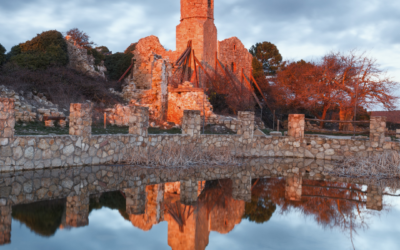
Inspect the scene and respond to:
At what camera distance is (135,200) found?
700cm

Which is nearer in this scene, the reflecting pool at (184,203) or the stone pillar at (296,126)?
the reflecting pool at (184,203)

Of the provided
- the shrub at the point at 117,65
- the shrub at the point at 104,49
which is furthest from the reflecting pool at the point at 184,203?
the shrub at the point at 104,49

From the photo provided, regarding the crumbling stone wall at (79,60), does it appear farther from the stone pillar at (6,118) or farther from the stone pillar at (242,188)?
the stone pillar at (242,188)

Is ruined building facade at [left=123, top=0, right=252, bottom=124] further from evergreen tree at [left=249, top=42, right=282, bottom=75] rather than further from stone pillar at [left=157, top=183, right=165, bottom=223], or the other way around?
stone pillar at [left=157, top=183, right=165, bottom=223]

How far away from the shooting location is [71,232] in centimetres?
525

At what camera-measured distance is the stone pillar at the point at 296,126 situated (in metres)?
14.2

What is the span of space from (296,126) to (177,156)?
18.8 feet

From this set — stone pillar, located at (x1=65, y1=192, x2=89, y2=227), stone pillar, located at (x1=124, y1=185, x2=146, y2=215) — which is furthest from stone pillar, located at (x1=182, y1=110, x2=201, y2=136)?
stone pillar, located at (x1=65, y1=192, x2=89, y2=227)

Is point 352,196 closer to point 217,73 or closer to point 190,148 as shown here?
point 190,148

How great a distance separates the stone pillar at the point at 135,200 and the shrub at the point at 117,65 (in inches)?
847

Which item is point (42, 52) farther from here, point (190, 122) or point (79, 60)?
point (190, 122)

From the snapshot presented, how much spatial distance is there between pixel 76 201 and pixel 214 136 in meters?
7.12

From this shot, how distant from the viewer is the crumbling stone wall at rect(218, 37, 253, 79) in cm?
3050

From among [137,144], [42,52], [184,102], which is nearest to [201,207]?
[137,144]
